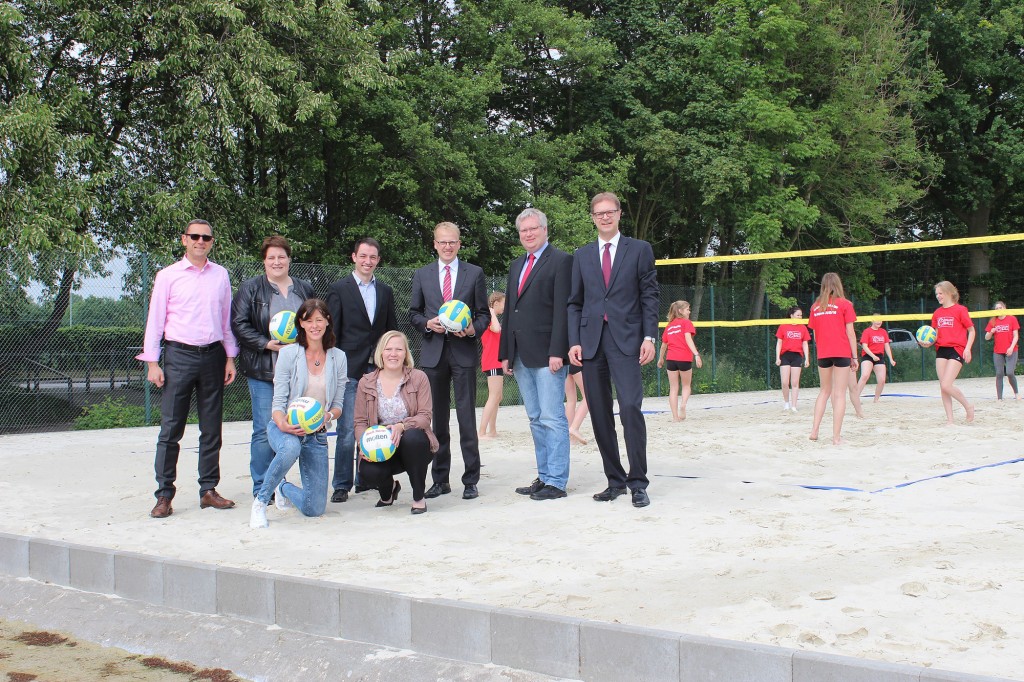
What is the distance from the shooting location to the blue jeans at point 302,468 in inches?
243

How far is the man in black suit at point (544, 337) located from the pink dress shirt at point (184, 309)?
219cm

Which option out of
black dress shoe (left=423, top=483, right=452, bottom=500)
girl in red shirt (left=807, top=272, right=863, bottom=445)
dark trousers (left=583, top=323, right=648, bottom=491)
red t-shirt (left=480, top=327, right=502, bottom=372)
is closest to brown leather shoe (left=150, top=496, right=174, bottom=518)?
black dress shoe (left=423, top=483, right=452, bottom=500)

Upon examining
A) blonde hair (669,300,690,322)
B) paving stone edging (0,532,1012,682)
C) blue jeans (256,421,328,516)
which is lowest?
paving stone edging (0,532,1012,682)

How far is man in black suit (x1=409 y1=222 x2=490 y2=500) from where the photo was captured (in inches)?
276

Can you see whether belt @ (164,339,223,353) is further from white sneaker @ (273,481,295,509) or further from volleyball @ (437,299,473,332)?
volleyball @ (437,299,473,332)

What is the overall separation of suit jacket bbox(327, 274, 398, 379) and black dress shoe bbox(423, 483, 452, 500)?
3.35 feet

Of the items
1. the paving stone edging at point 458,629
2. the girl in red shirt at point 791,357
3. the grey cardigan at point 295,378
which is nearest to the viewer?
the paving stone edging at point 458,629

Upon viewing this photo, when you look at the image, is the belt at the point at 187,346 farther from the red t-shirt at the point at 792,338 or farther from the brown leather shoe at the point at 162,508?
the red t-shirt at the point at 792,338

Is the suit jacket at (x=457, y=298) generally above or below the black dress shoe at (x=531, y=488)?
above

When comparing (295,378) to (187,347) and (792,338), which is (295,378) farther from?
(792,338)

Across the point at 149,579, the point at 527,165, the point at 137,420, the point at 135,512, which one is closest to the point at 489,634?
the point at 149,579

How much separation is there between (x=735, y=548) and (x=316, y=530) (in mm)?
2613

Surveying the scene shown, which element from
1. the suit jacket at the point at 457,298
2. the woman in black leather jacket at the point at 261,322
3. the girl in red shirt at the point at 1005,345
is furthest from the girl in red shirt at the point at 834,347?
the girl in red shirt at the point at 1005,345

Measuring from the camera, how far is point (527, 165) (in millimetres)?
23328
